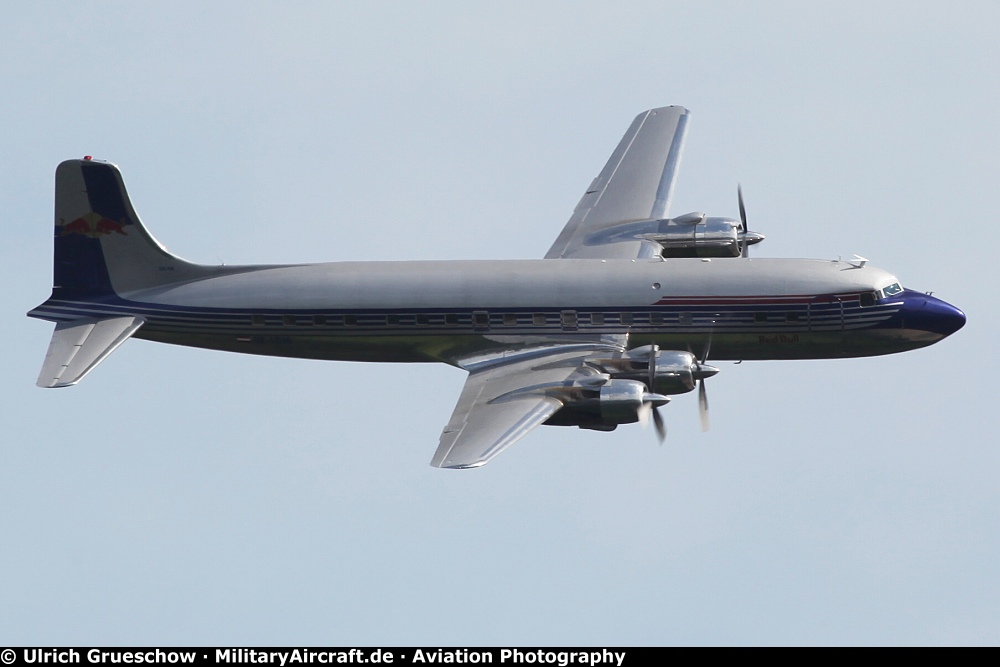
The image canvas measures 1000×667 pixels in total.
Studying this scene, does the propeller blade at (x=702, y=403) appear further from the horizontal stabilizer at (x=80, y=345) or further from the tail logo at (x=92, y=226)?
the tail logo at (x=92, y=226)

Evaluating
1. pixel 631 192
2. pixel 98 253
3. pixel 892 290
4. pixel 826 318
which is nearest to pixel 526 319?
pixel 631 192

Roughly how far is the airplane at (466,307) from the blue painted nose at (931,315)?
38 mm

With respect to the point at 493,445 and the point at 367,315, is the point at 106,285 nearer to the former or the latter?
the point at 367,315

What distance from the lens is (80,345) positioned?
45000 millimetres

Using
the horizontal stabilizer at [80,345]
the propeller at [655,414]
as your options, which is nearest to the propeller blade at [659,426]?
the propeller at [655,414]

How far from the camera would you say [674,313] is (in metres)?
45.1

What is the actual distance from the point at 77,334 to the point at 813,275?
65.8ft

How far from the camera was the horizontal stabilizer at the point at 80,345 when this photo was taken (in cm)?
4338

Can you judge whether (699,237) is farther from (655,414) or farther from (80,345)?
(80,345)

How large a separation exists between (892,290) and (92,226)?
2222 centimetres

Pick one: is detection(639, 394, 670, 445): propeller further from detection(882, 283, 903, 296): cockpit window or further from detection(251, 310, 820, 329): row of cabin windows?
detection(882, 283, 903, 296): cockpit window

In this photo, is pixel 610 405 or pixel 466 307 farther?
pixel 466 307

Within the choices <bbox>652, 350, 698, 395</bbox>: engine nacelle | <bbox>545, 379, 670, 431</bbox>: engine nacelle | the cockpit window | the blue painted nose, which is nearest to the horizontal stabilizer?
<bbox>545, 379, 670, 431</bbox>: engine nacelle

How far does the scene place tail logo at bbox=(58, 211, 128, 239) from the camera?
4706 cm
